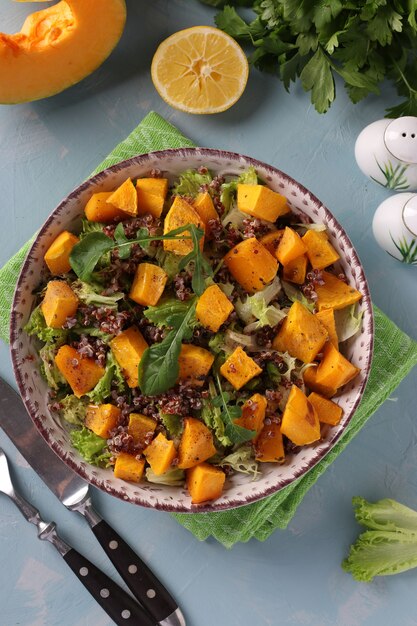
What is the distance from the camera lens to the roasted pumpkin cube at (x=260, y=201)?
86.7 inches

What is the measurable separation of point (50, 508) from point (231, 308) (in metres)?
1.26

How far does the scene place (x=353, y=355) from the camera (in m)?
2.34

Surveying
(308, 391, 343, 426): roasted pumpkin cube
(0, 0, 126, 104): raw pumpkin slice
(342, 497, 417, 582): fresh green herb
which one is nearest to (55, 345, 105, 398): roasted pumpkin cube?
(308, 391, 343, 426): roasted pumpkin cube

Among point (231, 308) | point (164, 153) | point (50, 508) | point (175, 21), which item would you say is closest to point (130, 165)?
point (164, 153)

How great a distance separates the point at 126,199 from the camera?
88.4 inches

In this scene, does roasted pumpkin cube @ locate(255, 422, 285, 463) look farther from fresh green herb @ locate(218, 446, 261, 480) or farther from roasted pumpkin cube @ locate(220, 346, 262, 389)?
roasted pumpkin cube @ locate(220, 346, 262, 389)

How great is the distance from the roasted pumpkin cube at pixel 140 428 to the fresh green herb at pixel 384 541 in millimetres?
1003

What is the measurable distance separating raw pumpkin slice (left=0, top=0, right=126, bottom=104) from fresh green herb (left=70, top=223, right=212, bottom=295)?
862 mm

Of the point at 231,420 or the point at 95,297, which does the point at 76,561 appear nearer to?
the point at 231,420

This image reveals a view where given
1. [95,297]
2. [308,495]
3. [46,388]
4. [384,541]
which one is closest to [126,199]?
[95,297]

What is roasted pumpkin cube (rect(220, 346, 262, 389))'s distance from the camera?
2129 millimetres

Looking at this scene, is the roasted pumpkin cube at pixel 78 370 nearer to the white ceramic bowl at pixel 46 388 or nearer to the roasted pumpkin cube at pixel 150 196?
the white ceramic bowl at pixel 46 388

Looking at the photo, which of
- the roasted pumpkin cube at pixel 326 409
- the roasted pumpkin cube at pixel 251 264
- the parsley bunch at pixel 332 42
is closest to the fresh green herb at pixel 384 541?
the roasted pumpkin cube at pixel 326 409

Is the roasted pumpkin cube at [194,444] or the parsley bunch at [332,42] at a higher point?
the parsley bunch at [332,42]
